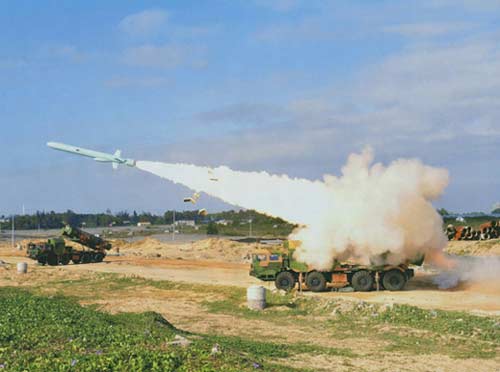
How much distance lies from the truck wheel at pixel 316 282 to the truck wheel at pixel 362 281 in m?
1.44

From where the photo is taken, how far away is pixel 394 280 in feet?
110

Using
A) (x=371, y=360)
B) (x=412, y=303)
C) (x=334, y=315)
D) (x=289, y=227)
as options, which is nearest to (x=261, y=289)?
(x=334, y=315)

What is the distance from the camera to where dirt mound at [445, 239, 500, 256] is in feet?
177

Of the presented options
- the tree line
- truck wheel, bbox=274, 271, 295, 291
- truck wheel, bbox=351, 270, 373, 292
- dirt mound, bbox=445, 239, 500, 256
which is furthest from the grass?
the tree line

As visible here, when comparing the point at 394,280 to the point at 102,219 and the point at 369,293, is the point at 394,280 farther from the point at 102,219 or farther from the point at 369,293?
the point at 102,219

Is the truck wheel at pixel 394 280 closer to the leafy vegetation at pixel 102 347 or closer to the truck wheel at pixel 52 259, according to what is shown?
the leafy vegetation at pixel 102 347

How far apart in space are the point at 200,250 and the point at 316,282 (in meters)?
37.2

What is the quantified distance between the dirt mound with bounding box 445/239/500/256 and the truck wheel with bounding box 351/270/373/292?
2289 cm

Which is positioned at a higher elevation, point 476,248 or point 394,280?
point 476,248

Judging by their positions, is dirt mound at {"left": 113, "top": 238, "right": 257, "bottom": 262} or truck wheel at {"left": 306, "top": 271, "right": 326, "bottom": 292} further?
dirt mound at {"left": 113, "top": 238, "right": 257, "bottom": 262}

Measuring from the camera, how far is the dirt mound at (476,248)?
54062 millimetres

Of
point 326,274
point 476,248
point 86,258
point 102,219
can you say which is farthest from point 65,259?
point 102,219

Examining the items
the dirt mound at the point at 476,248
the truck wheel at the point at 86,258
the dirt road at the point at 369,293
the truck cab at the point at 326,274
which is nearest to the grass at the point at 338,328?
the truck cab at the point at 326,274

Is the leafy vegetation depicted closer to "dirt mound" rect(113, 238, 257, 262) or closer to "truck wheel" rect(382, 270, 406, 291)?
"truck wheel" rect(382, 270, 406, 291)
